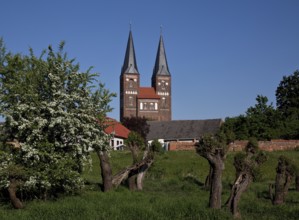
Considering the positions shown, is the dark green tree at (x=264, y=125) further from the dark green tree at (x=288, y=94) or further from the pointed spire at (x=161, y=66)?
the pointed spire at (x=161, y=66)

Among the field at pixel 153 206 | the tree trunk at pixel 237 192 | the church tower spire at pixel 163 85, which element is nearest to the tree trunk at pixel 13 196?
the field at pixel 153 206

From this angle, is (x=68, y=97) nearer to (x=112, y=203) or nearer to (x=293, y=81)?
(x=112, y=203)

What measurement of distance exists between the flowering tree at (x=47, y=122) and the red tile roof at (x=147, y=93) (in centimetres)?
13163

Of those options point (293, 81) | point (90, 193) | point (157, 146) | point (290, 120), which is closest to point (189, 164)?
point (157, 146)

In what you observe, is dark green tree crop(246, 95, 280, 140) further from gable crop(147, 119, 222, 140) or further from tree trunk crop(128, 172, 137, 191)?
tree trunk crop(128, 172, 137, 191)

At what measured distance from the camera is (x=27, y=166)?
1870 centimetres

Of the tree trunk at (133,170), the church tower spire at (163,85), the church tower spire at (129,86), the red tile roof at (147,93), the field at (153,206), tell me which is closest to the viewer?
the field at (153,206)

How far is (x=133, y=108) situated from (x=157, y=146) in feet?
421

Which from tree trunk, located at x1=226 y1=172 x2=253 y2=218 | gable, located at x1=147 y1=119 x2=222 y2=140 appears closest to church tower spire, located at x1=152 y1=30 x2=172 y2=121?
gable, located at x1=147 y1=119 x2=222 y2=140

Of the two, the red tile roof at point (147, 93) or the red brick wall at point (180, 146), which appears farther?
the red tile roof at point (147, 93)

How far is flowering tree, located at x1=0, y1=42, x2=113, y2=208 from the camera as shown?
18453mm

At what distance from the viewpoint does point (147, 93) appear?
509ft

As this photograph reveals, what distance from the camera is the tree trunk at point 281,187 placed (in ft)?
59.9

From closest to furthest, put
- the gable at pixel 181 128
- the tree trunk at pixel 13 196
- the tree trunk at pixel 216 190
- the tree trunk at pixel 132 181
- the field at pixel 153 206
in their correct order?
1. the field at pixel 153 206
2. the tree trunk at pixel 216 190
3. the tree trunk at pixel 13 196
4. the tree trunk at pixel 132 181
5. the gable at pixel 181 128
